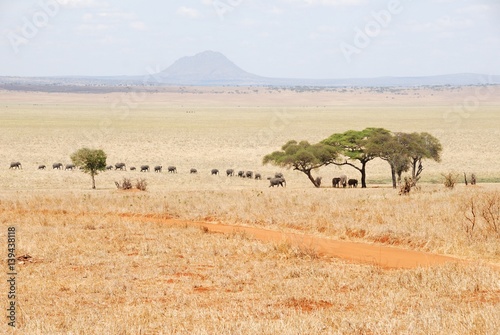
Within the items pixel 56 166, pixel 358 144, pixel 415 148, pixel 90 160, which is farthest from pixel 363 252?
pixel 56 166

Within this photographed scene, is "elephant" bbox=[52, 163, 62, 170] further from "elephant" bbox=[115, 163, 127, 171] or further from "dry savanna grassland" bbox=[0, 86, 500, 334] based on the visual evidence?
"dry savanna grassland" bbox=[0, 86, 500, 334]

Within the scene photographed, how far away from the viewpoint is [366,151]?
51812 millimetres

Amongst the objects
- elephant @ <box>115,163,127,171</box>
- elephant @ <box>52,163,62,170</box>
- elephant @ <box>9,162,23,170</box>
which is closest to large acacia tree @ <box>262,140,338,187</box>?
elephant @ <box>115,163,127,171</box>

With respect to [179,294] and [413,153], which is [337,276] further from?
[413,153]

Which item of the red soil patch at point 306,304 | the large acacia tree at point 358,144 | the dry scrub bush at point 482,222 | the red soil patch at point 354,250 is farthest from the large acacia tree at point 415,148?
the red soil patch at point 306,304

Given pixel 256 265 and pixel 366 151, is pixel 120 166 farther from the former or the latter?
pixel 256 265

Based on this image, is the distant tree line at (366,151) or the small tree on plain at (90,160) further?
the distant tree line at (366,151)

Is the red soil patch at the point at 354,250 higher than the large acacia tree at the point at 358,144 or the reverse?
higher

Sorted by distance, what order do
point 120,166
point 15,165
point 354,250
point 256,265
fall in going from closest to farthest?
point 256,265 < point 354,250 < point 15,165 < point 120,166

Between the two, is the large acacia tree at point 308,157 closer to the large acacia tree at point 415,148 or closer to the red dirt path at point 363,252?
the large acacia tree at point 415,148

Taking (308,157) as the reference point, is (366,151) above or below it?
above

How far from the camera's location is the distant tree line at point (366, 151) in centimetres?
5044

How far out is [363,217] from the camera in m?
20.1

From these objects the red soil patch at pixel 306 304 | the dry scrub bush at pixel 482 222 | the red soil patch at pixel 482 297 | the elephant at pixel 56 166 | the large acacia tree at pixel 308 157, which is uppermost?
the red soil patch at pixel 482 297
